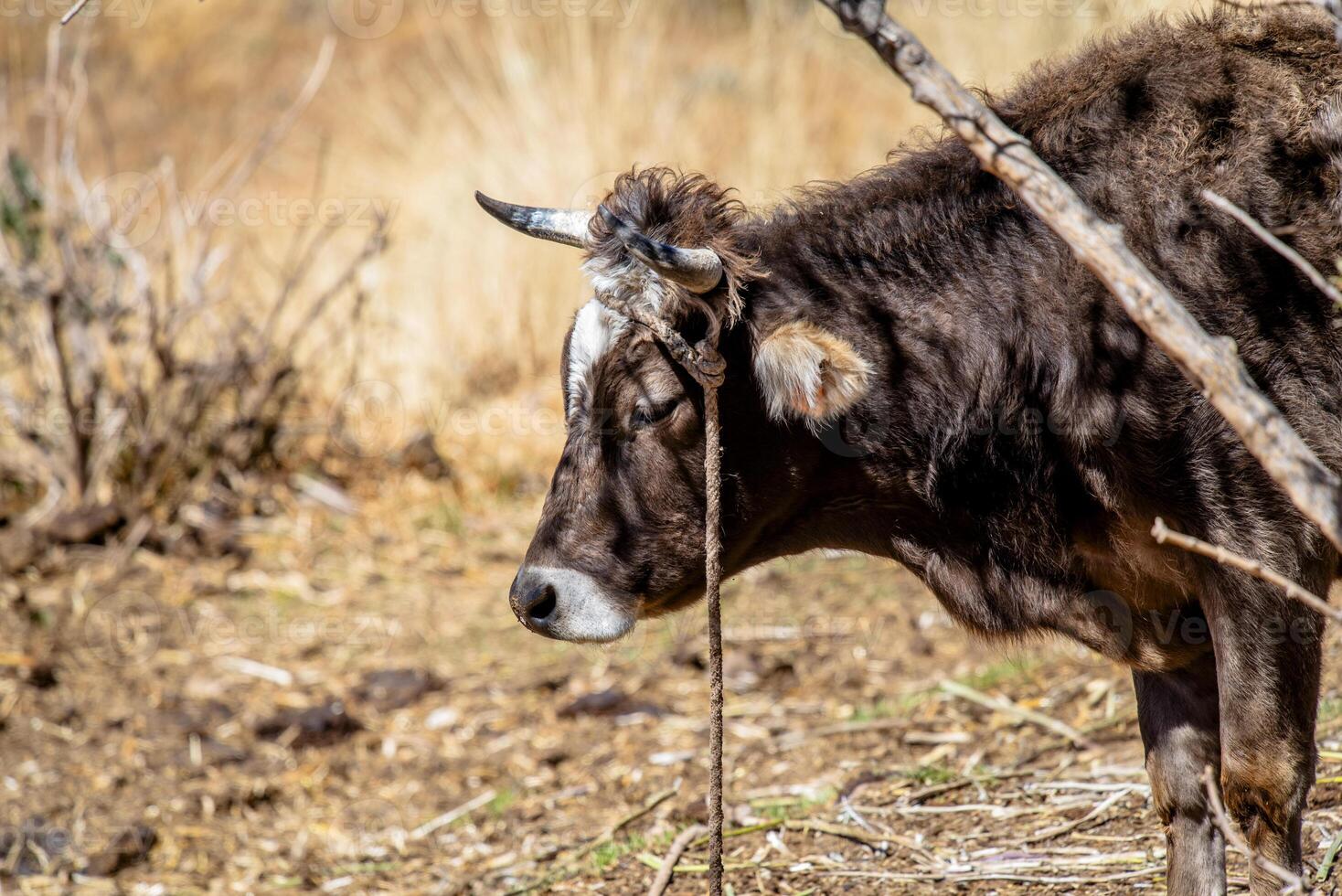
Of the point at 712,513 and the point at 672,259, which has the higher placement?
the point at 672,259

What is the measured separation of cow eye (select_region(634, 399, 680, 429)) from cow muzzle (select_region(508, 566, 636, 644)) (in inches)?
14.7

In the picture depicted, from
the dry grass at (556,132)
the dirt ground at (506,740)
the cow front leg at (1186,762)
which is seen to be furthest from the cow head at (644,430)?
the dry grass at (556,132)

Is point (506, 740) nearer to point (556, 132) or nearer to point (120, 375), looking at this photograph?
point (120, 375)

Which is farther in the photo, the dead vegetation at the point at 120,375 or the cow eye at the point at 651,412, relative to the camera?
the dead vegetation at the point at 120,375

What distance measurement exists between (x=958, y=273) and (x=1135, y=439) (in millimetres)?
549

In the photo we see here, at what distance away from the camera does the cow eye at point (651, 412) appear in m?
3.03

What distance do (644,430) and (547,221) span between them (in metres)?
0.57

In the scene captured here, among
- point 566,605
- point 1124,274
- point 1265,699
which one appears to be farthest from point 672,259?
point 1265,699

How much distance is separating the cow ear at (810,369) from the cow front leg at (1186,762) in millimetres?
1134

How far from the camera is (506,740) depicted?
5.10m

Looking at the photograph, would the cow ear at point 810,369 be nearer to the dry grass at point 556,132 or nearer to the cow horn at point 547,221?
the cow horn at point 547,221

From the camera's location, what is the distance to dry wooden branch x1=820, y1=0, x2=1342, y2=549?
1859mm

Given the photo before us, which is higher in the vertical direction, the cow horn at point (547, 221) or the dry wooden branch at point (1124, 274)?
the cow horn at point (547, 221)

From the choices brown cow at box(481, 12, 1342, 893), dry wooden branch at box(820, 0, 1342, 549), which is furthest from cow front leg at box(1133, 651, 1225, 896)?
dry wooden branch at box(820, 0, 1342, 549)
